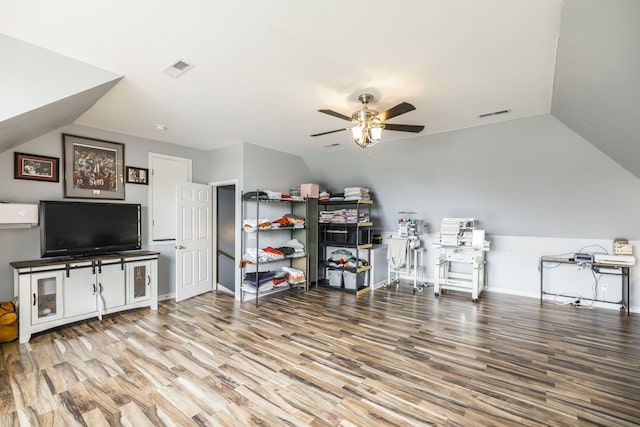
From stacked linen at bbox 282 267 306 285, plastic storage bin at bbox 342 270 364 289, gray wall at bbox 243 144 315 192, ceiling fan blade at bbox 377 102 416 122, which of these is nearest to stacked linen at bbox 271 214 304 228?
gray wall at bbox 243 144 315 192

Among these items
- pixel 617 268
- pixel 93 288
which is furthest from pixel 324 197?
pixel 617 268

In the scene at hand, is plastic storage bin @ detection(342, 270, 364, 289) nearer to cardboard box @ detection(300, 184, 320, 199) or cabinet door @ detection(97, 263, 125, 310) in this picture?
cardboard box @ detection(300, 184, 320, 199)

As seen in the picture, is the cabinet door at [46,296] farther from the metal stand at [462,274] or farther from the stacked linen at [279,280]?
the metal stand at [462,274]

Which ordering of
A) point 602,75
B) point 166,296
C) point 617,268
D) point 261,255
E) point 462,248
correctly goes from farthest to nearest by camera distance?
point 462,248 < point 166,296 < point 261,255 < point 617,268 < point 602,75

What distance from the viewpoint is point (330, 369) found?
2594mm

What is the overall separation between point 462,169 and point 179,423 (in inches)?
183

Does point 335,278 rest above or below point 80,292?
below

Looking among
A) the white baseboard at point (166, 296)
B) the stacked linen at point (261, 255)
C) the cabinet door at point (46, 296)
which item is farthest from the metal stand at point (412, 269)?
the cabinet door at point (46, 296)

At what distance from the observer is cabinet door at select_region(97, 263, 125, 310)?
3752mm

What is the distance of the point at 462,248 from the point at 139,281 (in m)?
5.09

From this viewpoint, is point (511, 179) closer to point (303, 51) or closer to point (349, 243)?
point (349, 243)

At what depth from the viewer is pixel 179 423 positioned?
1925 mm

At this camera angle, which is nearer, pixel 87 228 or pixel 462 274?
pixel 87 228

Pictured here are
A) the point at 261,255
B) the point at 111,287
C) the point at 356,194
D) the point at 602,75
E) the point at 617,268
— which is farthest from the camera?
the point at 356,194
